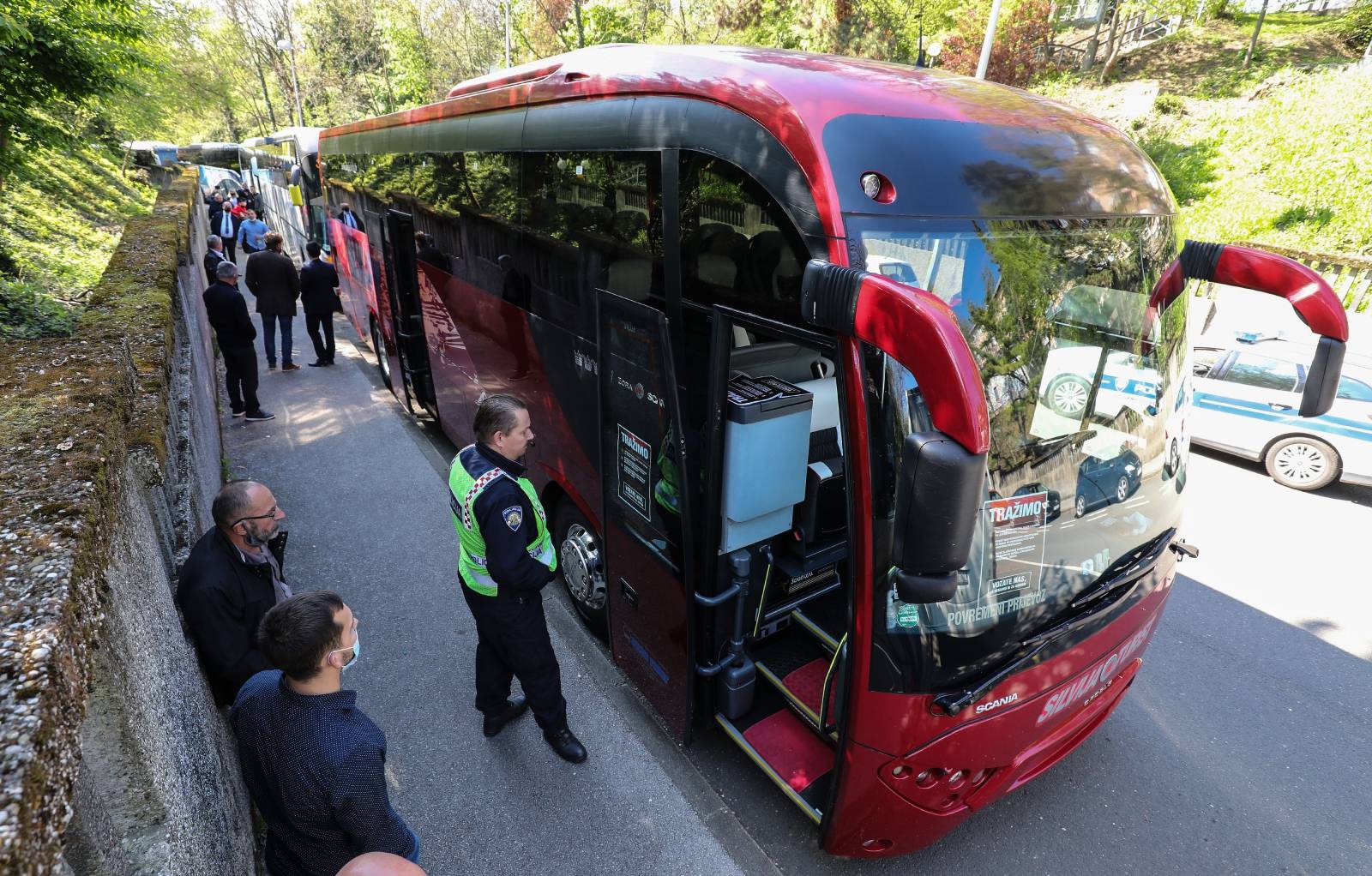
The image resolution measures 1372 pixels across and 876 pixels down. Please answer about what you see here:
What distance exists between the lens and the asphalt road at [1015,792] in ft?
10.9

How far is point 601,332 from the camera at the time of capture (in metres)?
3.61

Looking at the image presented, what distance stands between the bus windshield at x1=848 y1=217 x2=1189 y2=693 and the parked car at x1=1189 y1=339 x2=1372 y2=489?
607cm

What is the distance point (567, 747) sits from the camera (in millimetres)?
3729

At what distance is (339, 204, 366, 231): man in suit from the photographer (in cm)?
902

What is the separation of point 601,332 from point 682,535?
118cm

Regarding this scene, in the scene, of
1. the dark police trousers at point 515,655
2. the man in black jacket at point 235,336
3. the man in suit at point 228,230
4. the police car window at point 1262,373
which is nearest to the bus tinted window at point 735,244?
the dark police trousers at point 515,655

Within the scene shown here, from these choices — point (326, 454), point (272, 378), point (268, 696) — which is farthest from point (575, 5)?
point (268, 696)

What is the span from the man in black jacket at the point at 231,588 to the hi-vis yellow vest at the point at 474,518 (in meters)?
0.75

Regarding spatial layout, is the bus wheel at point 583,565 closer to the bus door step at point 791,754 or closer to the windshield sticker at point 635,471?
the windshield sticker at point 635,471

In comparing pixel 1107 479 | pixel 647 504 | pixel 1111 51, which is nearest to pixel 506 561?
pixel 647 504

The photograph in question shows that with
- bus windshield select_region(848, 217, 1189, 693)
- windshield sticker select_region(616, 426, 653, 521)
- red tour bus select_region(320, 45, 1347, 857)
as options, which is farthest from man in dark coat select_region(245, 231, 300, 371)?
bus windshield select_region(848, 217, 1189, 693)

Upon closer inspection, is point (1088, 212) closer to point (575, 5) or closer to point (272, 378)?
point (272, 378)

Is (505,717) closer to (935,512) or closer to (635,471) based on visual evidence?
(635,471)

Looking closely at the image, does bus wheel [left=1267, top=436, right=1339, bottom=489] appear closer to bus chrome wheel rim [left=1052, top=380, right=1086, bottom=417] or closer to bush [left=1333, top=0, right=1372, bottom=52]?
bus chrome wheel rim [left=1052, top=380, right=1086, bottom=417]
